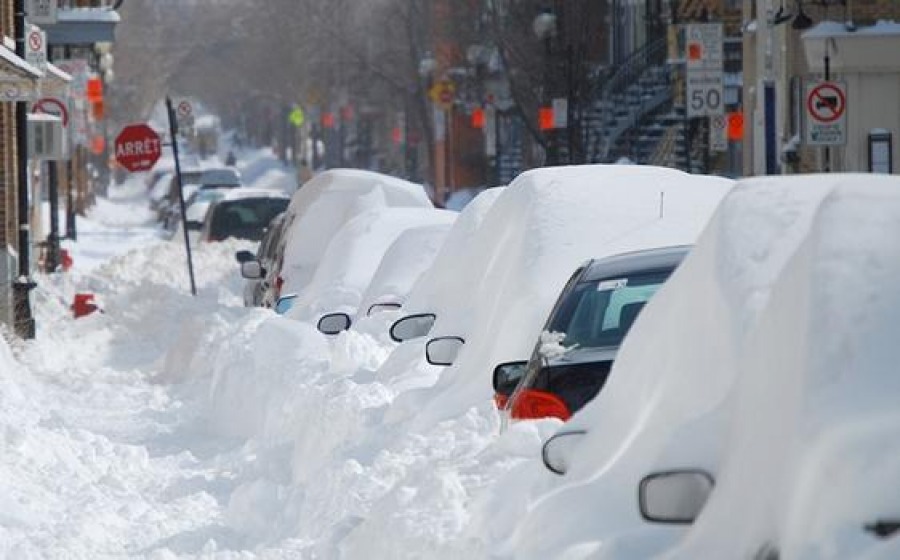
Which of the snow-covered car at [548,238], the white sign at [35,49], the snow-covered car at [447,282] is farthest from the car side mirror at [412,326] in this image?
the white sign at [35,49]

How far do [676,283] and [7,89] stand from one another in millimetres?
13833

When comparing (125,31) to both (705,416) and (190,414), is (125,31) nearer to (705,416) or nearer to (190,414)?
(190,414)

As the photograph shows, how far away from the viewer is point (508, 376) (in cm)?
1009

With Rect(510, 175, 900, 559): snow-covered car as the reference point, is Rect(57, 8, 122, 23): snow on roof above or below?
above

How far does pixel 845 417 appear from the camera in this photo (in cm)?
507

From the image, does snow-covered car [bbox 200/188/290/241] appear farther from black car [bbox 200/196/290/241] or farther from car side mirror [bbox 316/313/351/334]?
car side mirror [bbox 316/313/351/334]

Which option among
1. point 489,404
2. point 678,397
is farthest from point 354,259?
point 678,397

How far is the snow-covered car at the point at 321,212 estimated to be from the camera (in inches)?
911

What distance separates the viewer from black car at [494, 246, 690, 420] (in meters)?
9.31

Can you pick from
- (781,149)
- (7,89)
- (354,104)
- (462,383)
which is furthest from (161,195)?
(462,383)

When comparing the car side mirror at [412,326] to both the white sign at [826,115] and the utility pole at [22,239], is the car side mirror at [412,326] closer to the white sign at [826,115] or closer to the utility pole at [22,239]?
the utility pole at [22,239]

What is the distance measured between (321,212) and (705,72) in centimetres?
1120

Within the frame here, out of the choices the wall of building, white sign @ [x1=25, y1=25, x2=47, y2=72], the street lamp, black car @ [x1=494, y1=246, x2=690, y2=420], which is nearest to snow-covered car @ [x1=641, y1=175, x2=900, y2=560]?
Answer: black car @ [x1=494, y1=246, x2=690, y2=420]

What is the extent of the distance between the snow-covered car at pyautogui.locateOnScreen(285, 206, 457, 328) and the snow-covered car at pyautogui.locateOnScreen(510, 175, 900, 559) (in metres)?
11.8
